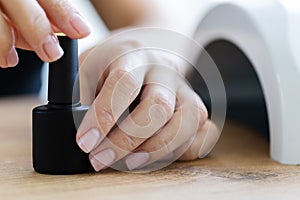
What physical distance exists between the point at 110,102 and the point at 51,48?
10 centimetres

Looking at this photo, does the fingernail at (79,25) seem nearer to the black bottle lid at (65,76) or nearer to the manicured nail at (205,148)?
the black bottle lid at (65,76)

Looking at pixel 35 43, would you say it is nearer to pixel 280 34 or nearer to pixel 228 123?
pixel 280 34

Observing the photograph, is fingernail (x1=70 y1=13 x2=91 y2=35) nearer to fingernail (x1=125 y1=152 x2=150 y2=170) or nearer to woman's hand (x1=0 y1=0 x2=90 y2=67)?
woman's hand (x1=0 y1=0 x2=90 y2=67)

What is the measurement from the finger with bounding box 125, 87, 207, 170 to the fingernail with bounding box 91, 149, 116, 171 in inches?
0.9

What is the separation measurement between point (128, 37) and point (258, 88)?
9.3 inches

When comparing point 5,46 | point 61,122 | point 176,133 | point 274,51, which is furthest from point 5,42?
point 274,51

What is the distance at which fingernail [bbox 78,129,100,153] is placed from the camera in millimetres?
595

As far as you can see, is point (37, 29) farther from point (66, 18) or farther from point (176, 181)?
point (176, 181)

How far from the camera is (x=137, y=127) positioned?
0.64 metres

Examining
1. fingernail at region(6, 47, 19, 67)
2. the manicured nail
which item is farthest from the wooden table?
fingernail at region(6, 47, 19, 67)

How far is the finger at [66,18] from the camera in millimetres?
593

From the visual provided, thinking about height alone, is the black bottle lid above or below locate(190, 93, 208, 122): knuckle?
above

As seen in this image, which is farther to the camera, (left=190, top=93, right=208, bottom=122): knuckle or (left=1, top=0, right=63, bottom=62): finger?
(left=190, top=93, right=208, bottom=122): knuckle

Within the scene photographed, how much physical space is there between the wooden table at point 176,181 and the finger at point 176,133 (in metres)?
0.02
